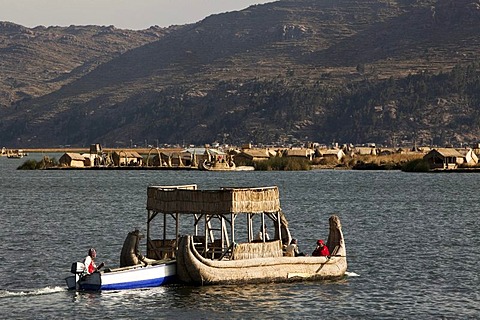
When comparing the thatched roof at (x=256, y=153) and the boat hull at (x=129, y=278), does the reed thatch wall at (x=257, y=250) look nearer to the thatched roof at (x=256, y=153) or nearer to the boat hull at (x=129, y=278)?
the boat hull at (x=129, y=278)

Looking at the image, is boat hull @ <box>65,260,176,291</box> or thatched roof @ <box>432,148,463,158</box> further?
thatched roof @ <box>432,148,463,158</box>

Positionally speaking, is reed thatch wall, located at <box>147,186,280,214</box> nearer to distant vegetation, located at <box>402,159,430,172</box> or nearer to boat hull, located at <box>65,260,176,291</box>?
boat hull, located at <box>65,260,176,291</box>

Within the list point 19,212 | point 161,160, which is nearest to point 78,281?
point 19,212

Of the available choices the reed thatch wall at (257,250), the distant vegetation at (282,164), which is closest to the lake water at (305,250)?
the reed thatch wall at (257,250)

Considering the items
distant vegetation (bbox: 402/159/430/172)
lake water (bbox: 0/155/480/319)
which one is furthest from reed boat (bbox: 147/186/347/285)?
distant vegetation (bbox: 402/159/430/172)

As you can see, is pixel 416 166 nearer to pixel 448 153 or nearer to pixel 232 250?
pixel 448 153

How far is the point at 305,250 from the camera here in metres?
56.8

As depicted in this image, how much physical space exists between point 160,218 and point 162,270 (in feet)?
106

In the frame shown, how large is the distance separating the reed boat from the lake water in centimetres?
48

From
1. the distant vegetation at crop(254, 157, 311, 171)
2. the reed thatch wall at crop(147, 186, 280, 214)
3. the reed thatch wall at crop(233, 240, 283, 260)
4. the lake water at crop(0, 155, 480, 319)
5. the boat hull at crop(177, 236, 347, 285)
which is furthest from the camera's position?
the distant vegetation at crop(254, 157, 311, 171)

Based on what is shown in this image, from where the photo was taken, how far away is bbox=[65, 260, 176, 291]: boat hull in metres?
41.9

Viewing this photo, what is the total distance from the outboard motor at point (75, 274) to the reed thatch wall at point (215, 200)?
432cm

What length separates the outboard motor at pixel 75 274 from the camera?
42.0 meters

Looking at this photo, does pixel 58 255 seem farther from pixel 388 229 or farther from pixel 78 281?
pixel 388 229
